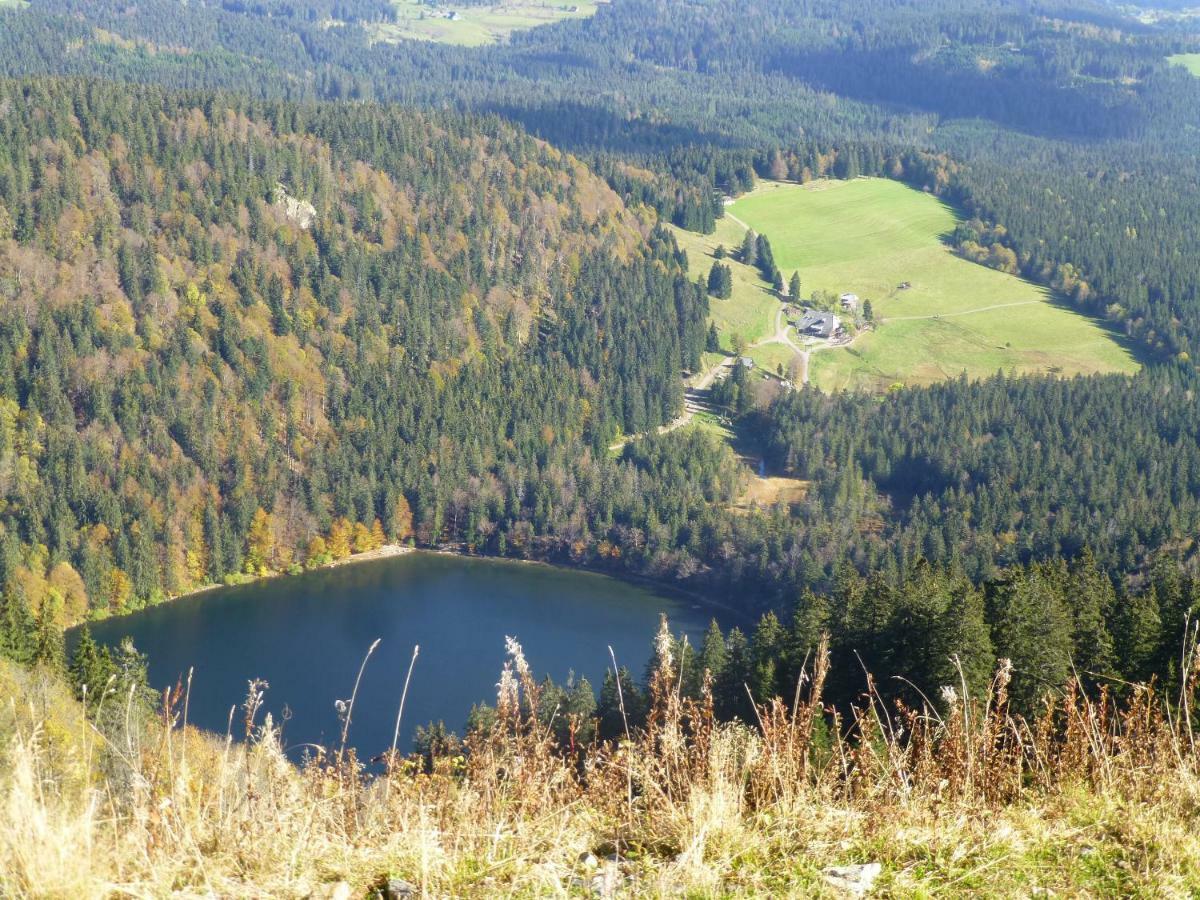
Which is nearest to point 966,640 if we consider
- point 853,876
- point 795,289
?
point 853,876

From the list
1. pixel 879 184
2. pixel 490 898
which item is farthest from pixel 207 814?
pixel 879 184

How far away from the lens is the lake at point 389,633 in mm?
64938

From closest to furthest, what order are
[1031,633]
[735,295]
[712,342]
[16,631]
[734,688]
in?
1. [1031,633]
2. [734,688]
3. [16,631]
4. [712,342]
5. [735,295]

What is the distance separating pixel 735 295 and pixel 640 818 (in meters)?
137

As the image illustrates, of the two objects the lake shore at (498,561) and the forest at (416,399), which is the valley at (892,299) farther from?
the lake shore at (498,561)

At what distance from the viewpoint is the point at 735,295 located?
5650 inches

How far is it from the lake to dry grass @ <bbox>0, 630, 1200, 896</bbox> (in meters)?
50.2

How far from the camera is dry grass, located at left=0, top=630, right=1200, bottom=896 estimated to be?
279 inches

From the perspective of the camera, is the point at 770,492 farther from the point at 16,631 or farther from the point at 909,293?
Result: the point at 16,631

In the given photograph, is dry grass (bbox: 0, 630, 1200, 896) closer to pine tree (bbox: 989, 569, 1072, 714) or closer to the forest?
pine tree (bbox: 989, 569, 1072, 714)

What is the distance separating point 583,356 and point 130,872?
118m

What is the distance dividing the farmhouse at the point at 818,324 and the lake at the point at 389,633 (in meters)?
51.2

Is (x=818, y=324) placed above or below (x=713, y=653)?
below

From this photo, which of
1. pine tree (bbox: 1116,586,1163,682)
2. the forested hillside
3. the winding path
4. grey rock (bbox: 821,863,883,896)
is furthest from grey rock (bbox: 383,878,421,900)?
the winding path
